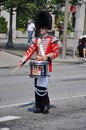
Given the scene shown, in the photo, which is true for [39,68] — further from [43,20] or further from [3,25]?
[3,25]

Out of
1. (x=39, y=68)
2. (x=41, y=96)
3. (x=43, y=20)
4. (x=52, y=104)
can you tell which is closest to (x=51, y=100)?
(x=52, y=104)

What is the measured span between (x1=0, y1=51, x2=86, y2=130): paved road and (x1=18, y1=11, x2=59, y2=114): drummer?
0.26 meters

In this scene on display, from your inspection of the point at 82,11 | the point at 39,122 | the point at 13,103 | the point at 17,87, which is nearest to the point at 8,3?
the point at 17,87

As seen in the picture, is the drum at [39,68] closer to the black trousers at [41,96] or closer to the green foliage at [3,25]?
the black trousers at [41,96]

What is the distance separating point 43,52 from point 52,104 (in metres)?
1.68

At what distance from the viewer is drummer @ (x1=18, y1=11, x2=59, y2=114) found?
9.34 meters

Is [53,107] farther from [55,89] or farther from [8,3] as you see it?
[8,3]

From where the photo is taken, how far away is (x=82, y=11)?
47188mm

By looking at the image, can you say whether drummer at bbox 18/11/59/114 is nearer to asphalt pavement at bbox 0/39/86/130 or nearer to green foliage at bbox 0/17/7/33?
asphalt pavement at bbox 0/39/86/130

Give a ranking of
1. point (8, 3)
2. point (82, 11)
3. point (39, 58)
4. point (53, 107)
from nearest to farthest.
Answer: point (39, 58) → point (53, 107) → point (8, 3) → point (82, 11)

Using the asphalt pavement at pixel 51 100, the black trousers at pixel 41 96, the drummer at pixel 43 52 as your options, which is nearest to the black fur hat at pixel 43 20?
the drummer at pixel 43 52

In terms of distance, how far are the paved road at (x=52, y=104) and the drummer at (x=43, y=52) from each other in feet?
0.87

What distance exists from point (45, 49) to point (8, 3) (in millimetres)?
16234

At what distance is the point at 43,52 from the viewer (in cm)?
936
